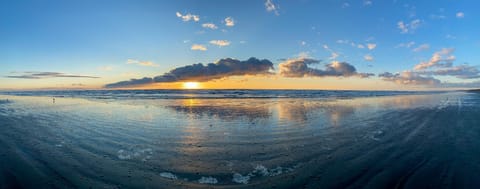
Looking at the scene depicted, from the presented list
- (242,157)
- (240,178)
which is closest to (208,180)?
(240,178)

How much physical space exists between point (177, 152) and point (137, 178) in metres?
2.64

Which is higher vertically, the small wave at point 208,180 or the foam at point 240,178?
the foam at point 240,178

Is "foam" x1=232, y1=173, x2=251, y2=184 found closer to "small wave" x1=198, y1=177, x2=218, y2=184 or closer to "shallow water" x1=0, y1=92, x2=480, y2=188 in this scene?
"shallow water" x1=0, y1=92, x2=480, y2=188

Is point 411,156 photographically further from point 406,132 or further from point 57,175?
point 57,175

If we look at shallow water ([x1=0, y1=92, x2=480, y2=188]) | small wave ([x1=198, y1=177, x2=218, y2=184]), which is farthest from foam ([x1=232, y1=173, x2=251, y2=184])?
small wave ([x1=198, y1=177, x2=218, y2=184])

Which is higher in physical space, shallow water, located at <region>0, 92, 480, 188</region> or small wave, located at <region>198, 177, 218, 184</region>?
shallow water, located at <region>0, 92, 480, 188</region>

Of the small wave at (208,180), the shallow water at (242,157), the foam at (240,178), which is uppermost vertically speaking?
the shallow water at (242,157)

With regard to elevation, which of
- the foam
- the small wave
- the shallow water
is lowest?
the small wave

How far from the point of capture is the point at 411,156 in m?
8.96

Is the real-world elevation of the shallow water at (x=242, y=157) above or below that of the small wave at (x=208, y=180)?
above

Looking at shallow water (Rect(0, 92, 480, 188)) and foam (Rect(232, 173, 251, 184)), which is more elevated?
shallow water (Rect(0, 92, 480, 188))

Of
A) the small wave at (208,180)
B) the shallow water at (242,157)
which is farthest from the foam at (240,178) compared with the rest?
the small wave at (208,180)

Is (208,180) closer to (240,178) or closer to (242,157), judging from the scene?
(240,178)

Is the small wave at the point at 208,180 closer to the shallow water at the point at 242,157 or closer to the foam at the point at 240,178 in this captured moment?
the shallow water at the point at 242,157
